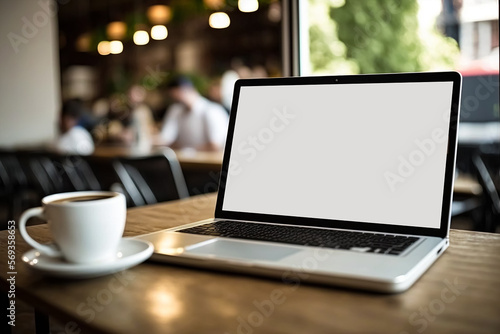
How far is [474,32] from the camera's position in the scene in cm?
529

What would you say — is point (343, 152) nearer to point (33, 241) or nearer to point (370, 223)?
point (370, 223)

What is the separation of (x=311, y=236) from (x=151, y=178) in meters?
3.59

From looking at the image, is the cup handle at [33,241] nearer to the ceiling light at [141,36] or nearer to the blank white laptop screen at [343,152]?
the blank white laptop screen at [343,152]

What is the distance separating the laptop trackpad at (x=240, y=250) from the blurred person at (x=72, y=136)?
3.88m

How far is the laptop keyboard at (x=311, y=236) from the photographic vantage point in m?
0.83

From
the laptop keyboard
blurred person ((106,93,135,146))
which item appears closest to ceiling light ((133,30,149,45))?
blurred person ((106,93,135,146))

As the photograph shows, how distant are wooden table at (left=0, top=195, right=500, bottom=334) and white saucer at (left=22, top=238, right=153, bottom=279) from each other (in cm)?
2

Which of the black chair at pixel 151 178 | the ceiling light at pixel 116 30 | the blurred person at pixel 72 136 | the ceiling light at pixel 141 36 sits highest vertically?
the ceiling light at pixel 116 30

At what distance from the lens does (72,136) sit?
4.72 m

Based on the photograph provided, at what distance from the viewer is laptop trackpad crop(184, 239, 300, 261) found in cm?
80

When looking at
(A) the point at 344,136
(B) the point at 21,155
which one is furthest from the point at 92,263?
(B) the point at 21,155

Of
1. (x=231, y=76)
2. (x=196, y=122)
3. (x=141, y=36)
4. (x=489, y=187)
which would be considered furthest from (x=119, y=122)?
(x=489, y=187)

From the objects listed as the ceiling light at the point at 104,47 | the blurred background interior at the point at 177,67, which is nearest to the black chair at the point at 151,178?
the blurred background interior at the point at 177,67

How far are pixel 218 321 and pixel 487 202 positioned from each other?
8.37 ft
